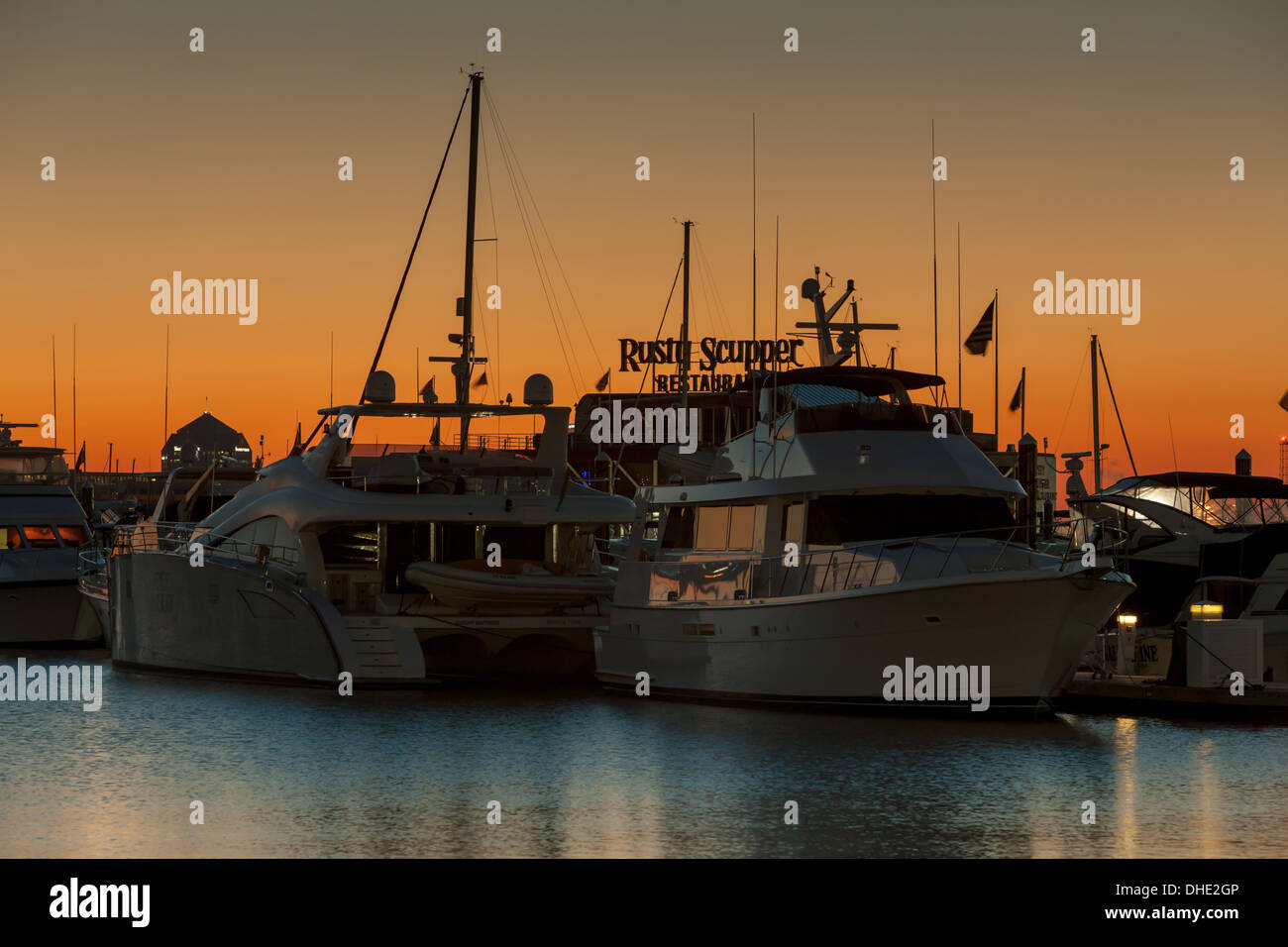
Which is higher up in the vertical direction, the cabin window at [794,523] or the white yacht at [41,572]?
the cabin window at [794,523]

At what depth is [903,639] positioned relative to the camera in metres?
22.6

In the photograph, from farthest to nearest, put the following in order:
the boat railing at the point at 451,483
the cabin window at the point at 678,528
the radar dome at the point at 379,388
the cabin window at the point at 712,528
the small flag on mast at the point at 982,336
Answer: the small flag on mast at the point at 982,336, the radar dome at the point at 379,388, the boat railing at the point at 451,483, the cabin window at the point at 678,528, the cabin window at the point at 712,528

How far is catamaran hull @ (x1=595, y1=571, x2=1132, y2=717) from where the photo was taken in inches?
870

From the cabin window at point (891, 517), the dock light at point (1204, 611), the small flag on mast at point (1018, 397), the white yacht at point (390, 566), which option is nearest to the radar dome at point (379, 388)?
the white yacht at point (390, 566)

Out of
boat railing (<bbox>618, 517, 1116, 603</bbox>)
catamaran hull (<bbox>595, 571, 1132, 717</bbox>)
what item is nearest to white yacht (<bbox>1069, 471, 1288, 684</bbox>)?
boat railing (<bbox>618, 517, 1116, 603</bbox>)

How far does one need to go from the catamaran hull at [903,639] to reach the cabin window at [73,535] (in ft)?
73.1

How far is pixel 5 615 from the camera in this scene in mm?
Answer: 38688

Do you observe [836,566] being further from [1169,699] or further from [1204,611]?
[1204,611]

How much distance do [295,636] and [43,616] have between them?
15.0m

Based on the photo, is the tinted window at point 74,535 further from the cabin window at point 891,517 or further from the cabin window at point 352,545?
the cabin window at point 891,517

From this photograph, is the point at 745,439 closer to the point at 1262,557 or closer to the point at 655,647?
Answer: the point at 655,647

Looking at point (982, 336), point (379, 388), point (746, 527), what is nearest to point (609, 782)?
point (746, 527)

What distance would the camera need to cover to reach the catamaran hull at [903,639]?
22.1 m
